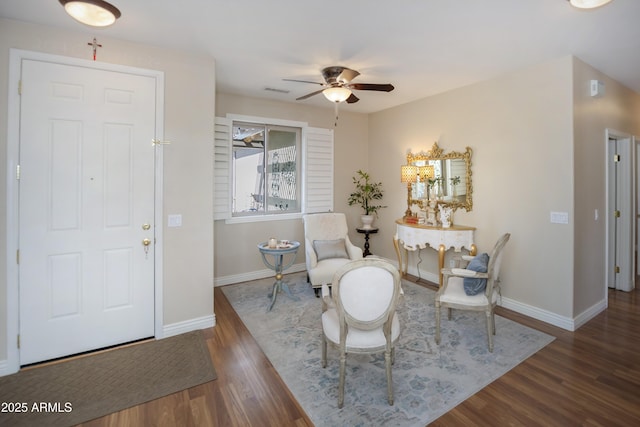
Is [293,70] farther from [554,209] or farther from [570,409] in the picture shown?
Answer: [570,409]

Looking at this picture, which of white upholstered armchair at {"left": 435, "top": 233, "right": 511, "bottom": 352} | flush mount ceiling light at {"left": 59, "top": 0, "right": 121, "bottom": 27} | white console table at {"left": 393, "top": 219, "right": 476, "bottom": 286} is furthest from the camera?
white console table at {"left": 393, "top": 219, "right": 476, "bottom": 286}

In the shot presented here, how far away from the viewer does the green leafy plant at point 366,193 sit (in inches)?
219

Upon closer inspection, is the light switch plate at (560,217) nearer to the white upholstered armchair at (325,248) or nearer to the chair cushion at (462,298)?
the chair cushion at (462,298)

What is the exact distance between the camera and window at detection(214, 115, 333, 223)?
450 centimetres

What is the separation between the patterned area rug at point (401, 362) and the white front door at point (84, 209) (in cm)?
132

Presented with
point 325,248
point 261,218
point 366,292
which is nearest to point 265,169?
Answer: point 261,218

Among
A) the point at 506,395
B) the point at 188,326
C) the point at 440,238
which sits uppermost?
the point at 440,238

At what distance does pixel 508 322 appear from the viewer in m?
3.35

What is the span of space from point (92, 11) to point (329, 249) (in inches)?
135

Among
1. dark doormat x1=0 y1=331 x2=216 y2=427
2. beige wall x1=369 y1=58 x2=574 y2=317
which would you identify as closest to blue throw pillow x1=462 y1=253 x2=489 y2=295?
beige wall x1=369 y1=58 x2=574 y2=317

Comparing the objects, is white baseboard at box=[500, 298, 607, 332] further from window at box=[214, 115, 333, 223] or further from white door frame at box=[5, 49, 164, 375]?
white door frame at box=[5, 49, 164, 375]

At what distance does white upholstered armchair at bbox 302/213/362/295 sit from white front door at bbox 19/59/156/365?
1928 millimetres

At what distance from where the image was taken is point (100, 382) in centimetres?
234

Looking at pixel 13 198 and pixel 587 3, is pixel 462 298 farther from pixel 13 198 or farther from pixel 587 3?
pixel 13 198
